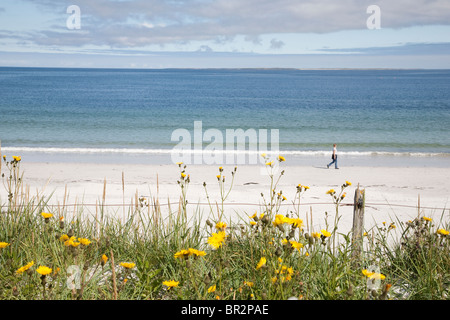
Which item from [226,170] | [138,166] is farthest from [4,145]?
[226,170]

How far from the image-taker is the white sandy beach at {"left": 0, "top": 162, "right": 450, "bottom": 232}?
29.4ft

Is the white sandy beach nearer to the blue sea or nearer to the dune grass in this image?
the blue sea

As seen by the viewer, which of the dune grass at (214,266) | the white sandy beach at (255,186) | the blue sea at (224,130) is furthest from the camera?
Answer: the blue sea at (224,130)

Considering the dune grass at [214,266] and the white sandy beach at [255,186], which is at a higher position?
the dune grass at [214,266]

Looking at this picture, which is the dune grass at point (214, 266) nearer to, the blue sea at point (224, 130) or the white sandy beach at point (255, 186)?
the white sandy beach at point (255, 186)

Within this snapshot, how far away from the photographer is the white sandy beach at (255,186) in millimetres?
8969

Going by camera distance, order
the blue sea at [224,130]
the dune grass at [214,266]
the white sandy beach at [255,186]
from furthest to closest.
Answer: the blue sea at [224,130] < the white sandy beach at [255,186] < the dune grass at [214,266]

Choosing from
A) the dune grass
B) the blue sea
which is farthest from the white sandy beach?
the dune grass

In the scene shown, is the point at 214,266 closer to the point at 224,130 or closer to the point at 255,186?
the point at 255,186

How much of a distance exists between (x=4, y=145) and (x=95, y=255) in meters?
19.0

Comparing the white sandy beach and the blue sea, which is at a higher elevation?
the blue sea

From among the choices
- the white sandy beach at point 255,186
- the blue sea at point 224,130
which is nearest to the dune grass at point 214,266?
the white sandy beach at point 255,186

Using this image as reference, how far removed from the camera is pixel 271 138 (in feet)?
76.0
